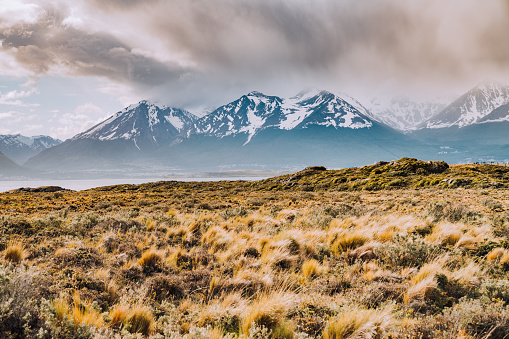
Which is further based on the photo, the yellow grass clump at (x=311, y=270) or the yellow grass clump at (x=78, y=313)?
the yellow grass clump at (x=311, y=270)

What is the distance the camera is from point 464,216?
962cm

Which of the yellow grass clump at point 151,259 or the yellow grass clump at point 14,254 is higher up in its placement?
the yellow grass clump at point 14,254

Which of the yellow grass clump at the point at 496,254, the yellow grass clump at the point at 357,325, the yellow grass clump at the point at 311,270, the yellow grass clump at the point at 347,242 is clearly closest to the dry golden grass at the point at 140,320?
the yellow grass clump at the point at 357,325

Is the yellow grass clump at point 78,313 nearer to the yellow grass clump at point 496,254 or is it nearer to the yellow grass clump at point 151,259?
the yellow grass clump at point 151,259

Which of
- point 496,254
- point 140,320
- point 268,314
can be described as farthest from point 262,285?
point 496,254

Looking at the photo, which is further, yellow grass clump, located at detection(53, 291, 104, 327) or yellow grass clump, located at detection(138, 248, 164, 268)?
yellow grass clump, located at detection(138, 248, 164, 268)

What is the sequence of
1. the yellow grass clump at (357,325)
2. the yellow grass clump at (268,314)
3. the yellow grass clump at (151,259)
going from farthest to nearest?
the yellow grass clump at (151,259), the yellow grass clump at (268,314), the yellow grass clump at (357,325)

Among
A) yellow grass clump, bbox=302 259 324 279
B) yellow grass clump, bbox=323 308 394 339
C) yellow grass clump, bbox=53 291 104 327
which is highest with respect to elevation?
yellow grass clump, bbox=53 291 104 327

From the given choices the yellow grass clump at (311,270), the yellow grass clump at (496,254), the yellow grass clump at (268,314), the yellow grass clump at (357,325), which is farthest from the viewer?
the yellow grass clump at (496,254)

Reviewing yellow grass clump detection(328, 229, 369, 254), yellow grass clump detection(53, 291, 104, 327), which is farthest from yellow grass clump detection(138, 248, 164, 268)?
yellow grass clump detection(328, 229, 369, 254)

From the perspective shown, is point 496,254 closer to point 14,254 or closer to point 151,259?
point 151,259

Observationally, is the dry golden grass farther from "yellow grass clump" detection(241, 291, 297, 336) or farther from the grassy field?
"yellow grass clump" detection(241, 291, 297, 336)

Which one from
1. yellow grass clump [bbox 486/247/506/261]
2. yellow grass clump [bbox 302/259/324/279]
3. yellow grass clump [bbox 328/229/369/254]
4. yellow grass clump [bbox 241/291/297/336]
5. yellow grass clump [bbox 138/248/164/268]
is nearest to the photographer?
yellow grass clump [bbox 241/291/297/336]

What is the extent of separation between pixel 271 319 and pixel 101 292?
9.72ft
